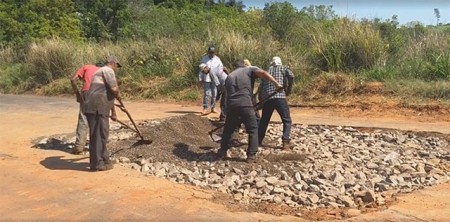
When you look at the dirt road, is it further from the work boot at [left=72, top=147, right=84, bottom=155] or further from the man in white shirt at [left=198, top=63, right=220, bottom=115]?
the man in white shirt at [left=198, top=63, right=220, bottom=115]

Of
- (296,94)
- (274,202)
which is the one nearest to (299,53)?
(296,94)

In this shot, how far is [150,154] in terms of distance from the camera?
8609 mm

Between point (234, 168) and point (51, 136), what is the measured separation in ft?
14.6

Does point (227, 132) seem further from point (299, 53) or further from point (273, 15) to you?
point (273, 15)

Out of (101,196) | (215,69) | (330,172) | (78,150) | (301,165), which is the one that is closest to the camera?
(101,196)

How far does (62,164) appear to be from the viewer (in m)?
8.27

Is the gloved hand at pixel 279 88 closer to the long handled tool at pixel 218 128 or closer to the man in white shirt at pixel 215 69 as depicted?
the long handled tool at pixel 218 128

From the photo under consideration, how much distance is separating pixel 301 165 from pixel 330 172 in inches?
23.5

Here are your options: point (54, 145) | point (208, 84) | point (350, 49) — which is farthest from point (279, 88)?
point (350, 49)

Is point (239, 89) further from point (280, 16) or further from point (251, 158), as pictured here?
point (280, 16)

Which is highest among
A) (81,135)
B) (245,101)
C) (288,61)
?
(288,61)

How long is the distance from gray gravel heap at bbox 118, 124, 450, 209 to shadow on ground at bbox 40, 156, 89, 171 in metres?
0.65

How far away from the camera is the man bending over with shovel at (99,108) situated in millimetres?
7690

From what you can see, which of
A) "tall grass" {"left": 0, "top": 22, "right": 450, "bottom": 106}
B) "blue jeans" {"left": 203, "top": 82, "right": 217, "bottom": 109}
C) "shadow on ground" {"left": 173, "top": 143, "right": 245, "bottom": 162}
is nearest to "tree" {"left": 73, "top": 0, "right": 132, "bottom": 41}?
"tall grass" {"left": 0, "top": 22, "right": 450, "bottom": 106}
